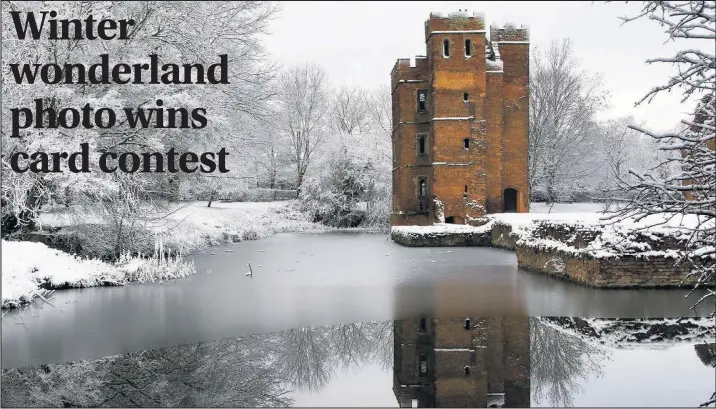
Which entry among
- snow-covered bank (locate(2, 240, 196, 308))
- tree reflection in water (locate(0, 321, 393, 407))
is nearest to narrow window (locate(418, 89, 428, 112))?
snow-covered bank (locate(2, 240, 196, 308))

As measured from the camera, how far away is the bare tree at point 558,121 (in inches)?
1698

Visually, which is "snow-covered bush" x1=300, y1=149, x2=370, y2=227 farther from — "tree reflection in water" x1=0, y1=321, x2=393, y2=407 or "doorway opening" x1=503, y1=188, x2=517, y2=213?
"tree reflection in water" x1=0, y1=321, x2=393, y2=407

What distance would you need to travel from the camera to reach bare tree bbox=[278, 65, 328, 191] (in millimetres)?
54531

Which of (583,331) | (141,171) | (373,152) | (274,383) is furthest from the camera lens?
(373,152)

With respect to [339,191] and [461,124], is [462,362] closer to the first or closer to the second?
[461,124]

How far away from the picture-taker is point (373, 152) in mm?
42562

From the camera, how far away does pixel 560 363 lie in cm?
707

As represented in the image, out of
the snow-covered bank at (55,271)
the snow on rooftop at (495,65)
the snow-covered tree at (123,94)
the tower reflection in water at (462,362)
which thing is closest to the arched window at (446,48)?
the snow on rooftop at (495,65)

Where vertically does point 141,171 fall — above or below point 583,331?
above

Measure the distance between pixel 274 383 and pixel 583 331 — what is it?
4652 millimetres

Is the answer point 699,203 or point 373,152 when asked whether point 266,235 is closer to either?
point 373,152

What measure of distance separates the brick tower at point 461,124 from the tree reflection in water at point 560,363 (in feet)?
67.5

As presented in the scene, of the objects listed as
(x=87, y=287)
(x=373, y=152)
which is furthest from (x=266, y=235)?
(x=87, y=287)

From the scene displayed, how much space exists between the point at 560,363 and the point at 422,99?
26874mm
